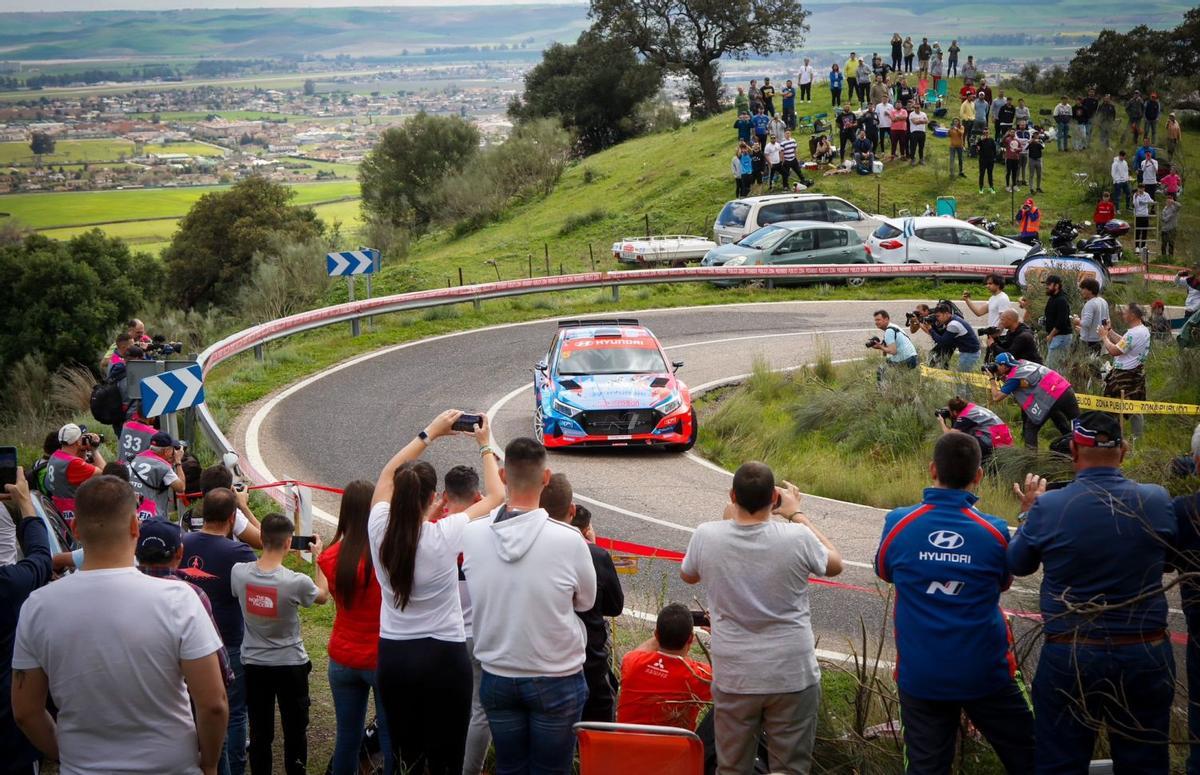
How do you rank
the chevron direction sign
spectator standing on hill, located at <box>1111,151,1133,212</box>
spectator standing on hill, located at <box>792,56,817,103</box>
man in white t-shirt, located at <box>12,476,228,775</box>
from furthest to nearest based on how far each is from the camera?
1. spectator standing on hill, located at <box>792,56,817,103</box>
2. spectator standing on hill, located at <box>1111,151,1133,212</box>
3. the chevron direction sign
4. man in white t-shirt, located at <box>12,476,228,775</box>

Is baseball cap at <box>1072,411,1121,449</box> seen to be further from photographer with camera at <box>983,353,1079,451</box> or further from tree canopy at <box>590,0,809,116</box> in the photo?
tree canopy at <box>590,0,809,116</box>

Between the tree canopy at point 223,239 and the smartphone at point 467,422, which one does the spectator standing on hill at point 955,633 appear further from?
the tree canopy at point 223,239

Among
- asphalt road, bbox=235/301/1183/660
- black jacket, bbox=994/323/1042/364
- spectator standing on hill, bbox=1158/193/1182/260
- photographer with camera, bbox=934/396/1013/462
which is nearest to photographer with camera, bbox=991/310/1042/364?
black jacket, bbox=994/323/1042/364

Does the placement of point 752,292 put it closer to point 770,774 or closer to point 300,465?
point 300,465

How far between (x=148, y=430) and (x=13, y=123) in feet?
609

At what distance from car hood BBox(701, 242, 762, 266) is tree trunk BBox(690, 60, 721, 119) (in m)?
30.7

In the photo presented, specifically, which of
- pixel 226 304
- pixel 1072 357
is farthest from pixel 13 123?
pixel 1072 357

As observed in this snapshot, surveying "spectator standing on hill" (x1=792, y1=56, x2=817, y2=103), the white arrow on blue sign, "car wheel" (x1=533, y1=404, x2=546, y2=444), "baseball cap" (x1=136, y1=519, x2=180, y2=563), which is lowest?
"car wheel" (x1=533, y1=404, x2=546, y2=444)

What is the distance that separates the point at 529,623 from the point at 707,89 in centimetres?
5633

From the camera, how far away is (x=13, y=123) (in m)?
174

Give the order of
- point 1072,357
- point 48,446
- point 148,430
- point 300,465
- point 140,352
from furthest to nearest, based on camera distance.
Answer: point 1072,357 < point 300,465 < point 140,352 < point 148,430 < point 48,446

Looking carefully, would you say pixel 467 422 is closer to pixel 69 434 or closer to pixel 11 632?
pixel 11 632

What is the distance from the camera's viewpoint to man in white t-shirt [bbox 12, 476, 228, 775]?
4.59 metres

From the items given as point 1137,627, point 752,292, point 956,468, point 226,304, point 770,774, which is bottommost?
point 226,304
